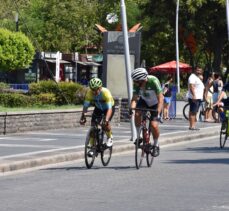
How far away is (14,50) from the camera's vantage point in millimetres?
56969

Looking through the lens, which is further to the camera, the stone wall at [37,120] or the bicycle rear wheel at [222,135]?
the stone wall at [37,120]

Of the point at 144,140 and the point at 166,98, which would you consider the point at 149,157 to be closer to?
the point at 144,140

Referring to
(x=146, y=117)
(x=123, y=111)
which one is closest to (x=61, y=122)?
(x=123, y=111)

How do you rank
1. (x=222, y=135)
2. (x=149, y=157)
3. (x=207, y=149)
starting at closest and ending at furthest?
(x=149, y=157), (x=207, y=149), (x=222, y=135)

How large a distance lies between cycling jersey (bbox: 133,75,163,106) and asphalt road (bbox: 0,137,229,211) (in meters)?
1.25

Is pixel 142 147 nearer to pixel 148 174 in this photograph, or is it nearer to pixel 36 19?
pixel 148 174

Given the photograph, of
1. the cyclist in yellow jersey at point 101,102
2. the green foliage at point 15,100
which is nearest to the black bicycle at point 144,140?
the cyclist in yellow jersey at point 101,102

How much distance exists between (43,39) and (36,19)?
190 centimetres

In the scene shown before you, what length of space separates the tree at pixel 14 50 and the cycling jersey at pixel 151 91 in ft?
135

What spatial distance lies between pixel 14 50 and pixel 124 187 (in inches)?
1751

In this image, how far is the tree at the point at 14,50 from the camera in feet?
187

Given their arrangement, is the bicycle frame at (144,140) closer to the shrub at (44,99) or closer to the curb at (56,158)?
the curb at (56,158)

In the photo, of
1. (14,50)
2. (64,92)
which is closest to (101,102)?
(64,92)

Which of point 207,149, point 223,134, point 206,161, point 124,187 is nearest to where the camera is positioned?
point 124,187
